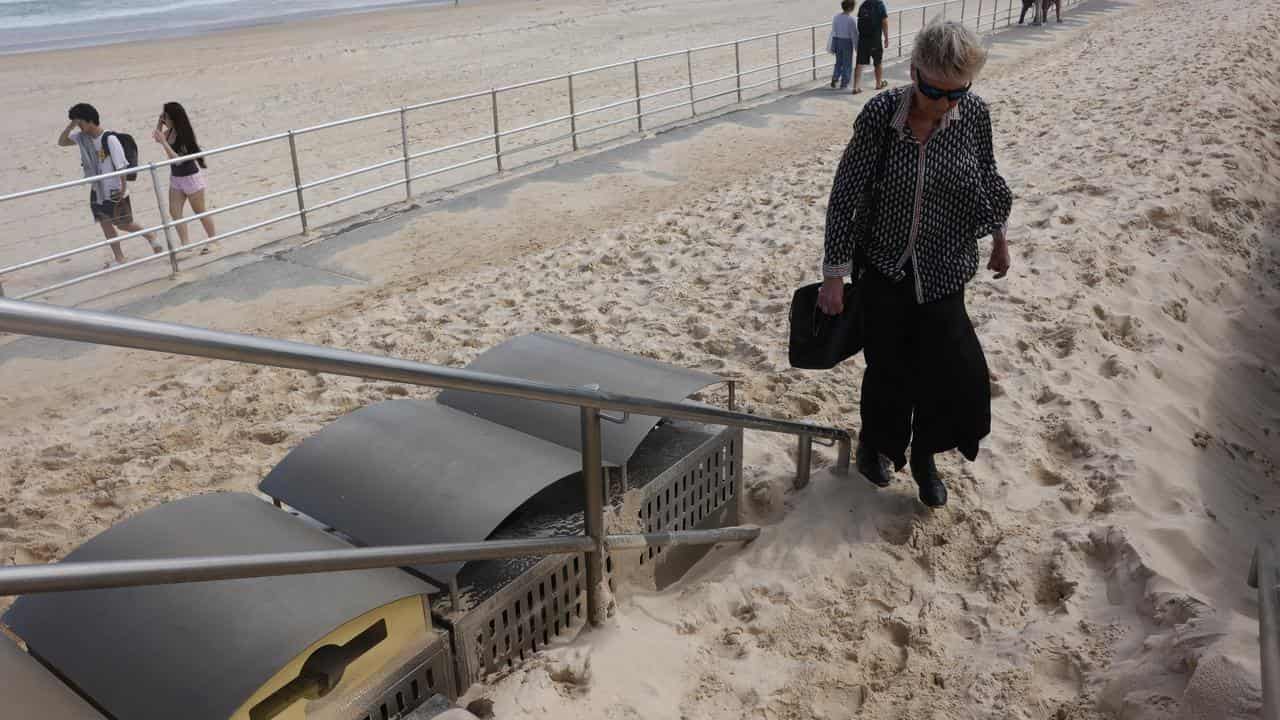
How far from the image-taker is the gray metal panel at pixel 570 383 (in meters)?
3.21

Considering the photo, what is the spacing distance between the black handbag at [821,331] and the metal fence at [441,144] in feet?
18.3

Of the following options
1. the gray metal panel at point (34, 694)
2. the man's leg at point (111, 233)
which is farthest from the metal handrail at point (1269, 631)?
the man's leg at point (111, 233)

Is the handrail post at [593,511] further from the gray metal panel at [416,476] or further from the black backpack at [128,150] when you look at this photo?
the black backpack at [128,150]

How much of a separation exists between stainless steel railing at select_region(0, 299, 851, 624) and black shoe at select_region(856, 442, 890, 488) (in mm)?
539

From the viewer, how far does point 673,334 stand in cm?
573

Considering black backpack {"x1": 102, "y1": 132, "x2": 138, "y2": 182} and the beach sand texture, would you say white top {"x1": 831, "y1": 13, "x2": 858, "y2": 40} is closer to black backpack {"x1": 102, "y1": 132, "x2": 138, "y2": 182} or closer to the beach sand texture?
the beach sand texture

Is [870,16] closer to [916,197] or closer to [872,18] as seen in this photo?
[872,18]

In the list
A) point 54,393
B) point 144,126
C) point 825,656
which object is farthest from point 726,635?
point 144,126

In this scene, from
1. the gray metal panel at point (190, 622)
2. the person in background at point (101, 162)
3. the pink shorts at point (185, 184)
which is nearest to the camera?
the gray metal panel at point (190, 622)

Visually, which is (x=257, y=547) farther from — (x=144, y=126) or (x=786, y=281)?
(x=144, y=126)

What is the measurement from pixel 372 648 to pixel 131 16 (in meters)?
38.6

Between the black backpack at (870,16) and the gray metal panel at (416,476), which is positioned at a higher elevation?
the black backpack at (870,16)

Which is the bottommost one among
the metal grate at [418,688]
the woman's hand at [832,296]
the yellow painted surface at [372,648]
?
the metal grate at [418,688]

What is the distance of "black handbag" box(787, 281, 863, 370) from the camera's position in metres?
3.39
